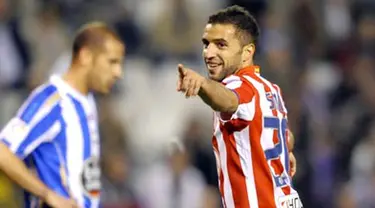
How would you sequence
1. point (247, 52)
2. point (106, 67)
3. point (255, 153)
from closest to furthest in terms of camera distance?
point (255, 153) < point (247, 52) < point (106, 67)

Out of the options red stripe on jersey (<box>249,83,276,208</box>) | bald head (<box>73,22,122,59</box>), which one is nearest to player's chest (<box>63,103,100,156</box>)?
bald head (<box>73,22,122,59</box>)

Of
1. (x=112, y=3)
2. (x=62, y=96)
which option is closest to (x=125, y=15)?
(x=112, y=3)

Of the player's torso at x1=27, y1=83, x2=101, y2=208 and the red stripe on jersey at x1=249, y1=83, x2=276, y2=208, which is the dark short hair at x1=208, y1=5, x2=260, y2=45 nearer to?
the red stripe on jersey at x1=249, y1=83, x2=276, y2=208

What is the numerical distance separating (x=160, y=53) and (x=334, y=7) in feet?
8.74

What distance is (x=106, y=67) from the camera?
909 cm

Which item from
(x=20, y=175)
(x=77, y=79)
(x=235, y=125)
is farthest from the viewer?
(x=77, y=79)

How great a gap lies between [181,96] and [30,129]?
6.57m

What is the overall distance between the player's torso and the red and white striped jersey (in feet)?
5.12

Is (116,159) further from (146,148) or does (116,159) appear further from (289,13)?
(289,13)

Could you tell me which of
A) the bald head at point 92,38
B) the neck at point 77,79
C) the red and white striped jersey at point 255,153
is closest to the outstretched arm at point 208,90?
the red and white striped jersey at point 255,153

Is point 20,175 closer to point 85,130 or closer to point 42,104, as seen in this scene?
point 42,104

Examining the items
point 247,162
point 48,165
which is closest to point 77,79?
point 48,165

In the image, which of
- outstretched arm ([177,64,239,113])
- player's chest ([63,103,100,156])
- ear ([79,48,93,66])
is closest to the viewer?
outstretched arm ([177,64,239,113])

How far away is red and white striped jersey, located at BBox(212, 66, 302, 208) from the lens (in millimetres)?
7281
